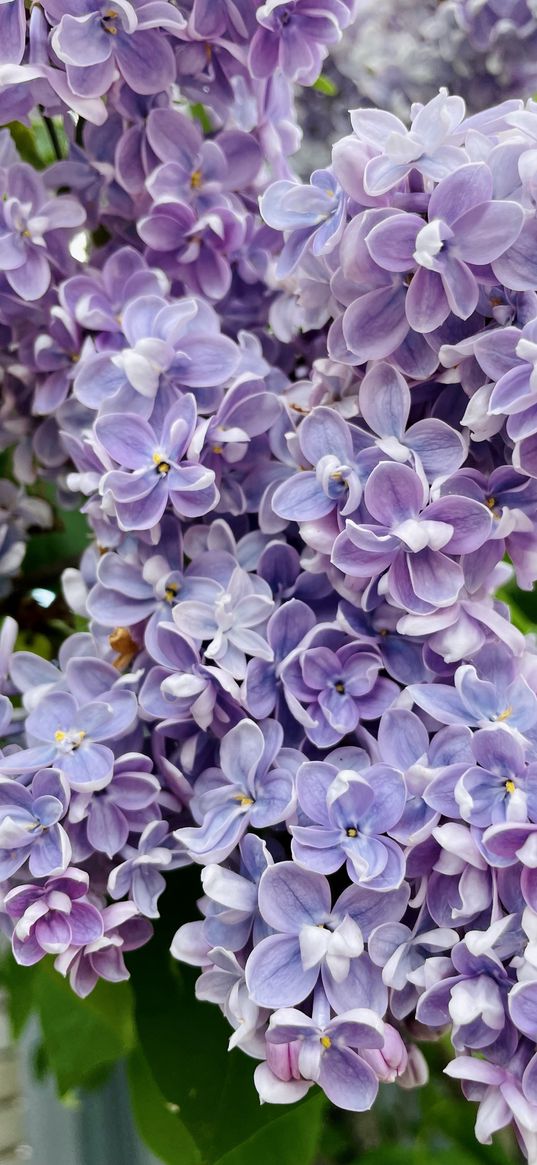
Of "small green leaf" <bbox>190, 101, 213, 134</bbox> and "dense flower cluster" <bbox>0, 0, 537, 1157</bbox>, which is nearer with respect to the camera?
"dense flower cluster" <bbox>0, 0, 537, 1157</bbox>

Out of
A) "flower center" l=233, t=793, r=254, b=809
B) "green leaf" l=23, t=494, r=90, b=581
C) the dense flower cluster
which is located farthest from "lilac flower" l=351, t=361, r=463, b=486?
"green leaf" l=23, t=494, r=90, b=581

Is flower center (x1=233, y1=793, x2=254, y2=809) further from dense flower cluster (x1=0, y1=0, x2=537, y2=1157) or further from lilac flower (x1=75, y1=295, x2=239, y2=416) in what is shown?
lilac flower (x1=75, y1=295, x2=239, y2=416)

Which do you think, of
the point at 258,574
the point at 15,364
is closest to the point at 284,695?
the point at 258,574

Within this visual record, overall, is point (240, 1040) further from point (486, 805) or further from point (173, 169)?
point (173, 169)

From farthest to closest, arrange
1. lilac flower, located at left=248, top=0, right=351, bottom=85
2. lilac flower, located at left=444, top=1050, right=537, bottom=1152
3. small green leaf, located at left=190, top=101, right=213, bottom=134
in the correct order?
small green leaf, located at left=190, top=101, right=213, bottom=134 → lilac flower, located at left=248, top=0, right=351, bottom=85 → lilac flower, located at left=444, top=1050, right=537, bottom=1152

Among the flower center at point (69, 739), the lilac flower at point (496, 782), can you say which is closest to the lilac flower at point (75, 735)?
the flower center at point (69, 739)

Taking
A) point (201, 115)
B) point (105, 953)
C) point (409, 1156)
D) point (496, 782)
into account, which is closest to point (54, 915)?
point (105, 953)
